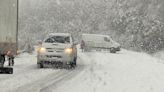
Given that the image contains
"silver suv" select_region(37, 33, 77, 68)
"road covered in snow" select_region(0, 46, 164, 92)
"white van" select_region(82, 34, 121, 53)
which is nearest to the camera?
"road covered in snow" select_region(0, 46, 164, 92)

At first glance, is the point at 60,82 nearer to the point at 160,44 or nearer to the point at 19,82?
the point at 19,82

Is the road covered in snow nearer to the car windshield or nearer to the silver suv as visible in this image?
the silver suv

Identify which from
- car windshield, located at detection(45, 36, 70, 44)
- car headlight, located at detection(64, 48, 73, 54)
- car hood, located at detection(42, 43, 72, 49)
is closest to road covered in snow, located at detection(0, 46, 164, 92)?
car headlight, located at detection(64, 48, 73, 54)

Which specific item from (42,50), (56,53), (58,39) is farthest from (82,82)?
(58,39)

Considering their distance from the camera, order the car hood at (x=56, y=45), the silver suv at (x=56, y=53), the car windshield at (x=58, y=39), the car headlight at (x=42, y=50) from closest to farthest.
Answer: the silver suv at (x=56, y=53), the car headlight at (x=42, y=50), the car hood at (x=56, y=45), the car windshield at (x=58, y=39)

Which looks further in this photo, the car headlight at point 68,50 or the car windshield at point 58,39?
the car windshield at point 58,39

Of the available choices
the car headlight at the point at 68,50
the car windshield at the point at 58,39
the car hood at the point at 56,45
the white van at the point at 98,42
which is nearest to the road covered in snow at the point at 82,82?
the car headlight at the point at 68,50

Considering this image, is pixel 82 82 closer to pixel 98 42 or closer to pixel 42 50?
pixel 42 50

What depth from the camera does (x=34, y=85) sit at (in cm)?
1739

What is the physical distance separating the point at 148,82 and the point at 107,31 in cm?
5423

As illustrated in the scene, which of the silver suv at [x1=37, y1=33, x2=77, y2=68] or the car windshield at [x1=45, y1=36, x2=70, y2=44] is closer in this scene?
the silver suv at [x1=37, y1=33, x2=77, y2=68]

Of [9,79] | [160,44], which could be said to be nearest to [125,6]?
[160,44]

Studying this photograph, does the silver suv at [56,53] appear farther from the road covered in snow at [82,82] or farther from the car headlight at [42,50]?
the road covered in snow at [82,82]

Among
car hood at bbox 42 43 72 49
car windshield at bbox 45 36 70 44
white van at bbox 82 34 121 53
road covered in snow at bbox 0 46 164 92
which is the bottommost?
road covered in snow at bbox 0 46 164 92
